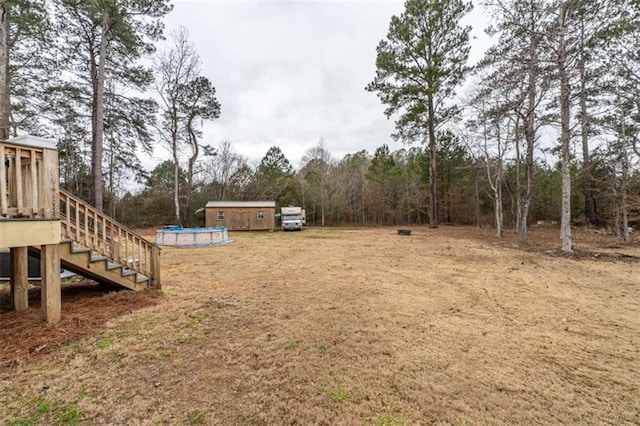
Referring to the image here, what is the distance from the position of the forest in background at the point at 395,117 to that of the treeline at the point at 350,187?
0.42 ft

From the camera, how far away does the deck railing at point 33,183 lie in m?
3.09

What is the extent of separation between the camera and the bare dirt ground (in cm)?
200

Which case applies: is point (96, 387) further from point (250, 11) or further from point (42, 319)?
point (250, 11)

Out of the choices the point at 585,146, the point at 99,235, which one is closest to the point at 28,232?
the point at 99,235

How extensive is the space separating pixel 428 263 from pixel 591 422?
6.13 meters

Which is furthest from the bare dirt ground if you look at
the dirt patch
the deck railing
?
the deck railing

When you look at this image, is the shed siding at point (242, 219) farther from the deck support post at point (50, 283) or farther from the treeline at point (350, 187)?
the deck support post at point (50, 283)

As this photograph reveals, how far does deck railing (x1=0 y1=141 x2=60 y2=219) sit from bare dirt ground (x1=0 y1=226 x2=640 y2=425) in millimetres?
1414

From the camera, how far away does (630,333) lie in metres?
3.31

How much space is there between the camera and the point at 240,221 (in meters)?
21.0

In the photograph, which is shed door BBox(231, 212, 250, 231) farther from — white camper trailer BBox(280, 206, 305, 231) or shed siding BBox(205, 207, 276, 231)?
white camper trailer BBox(280, 206, 305, 231)

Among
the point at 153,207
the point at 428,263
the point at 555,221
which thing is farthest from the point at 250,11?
the point at 555,221

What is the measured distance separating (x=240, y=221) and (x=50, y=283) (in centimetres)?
1797

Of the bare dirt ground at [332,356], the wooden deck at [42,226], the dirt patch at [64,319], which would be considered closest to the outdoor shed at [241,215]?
the dirt patch at [64,319]
